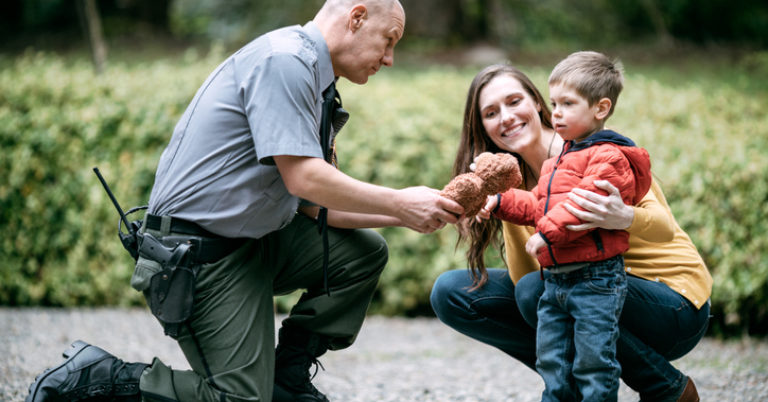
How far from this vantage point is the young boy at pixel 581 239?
246 centimetres

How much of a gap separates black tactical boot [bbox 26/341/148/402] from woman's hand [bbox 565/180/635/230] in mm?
1754

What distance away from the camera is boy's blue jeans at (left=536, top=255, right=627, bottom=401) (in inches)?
96.6

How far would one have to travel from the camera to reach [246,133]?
2.52 meters

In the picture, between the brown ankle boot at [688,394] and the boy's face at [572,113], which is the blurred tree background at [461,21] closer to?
the boy's face at [572,113]

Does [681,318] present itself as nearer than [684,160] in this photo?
Yes

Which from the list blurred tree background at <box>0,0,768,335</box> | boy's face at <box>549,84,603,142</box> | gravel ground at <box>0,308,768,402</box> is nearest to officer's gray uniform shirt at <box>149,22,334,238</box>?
boy's face at <box>549,84,603,142</box>

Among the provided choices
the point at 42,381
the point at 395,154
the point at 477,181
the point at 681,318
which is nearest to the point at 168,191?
the point at 42,381

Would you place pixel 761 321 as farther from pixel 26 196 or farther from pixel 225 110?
pixel 26 196

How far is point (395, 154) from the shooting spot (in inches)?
218

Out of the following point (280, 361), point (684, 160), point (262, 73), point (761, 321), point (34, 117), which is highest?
point (262, 73)

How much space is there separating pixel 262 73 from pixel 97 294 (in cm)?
441

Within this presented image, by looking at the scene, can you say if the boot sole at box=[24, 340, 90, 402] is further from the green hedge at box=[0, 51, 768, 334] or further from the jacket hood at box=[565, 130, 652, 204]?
the green hedge at box=[0, 51, 768, 334]

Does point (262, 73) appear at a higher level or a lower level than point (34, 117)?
higher

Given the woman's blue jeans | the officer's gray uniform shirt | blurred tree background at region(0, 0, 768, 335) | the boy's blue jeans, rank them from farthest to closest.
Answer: blurred tree background at region(0, 0, 768, 335)
the woman's blue jeans
the boy's blue jeans
the officer's gray uniform shirt
